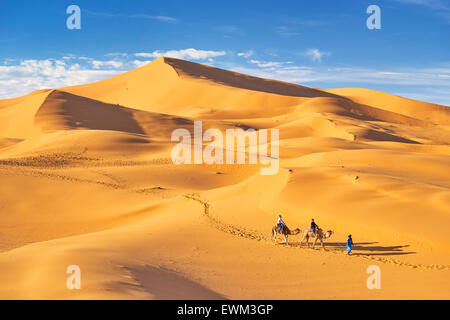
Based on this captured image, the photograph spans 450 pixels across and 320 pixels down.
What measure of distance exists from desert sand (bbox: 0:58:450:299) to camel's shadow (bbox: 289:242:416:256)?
0.04 meters

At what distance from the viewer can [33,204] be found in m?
16.1

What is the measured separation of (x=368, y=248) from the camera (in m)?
10.3

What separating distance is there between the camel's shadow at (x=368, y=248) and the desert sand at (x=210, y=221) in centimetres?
4

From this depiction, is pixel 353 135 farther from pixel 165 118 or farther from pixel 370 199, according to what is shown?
pixel 370 199

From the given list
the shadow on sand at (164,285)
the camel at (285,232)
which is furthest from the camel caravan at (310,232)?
the shadow on sand at (164,285)

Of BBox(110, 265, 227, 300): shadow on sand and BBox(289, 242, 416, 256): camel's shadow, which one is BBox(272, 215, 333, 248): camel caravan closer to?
BBox(289, 242, 416, 256): camel's shadow

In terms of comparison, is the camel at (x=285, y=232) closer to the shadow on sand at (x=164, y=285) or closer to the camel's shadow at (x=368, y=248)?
the camel's shadow at (x=368, y=248)

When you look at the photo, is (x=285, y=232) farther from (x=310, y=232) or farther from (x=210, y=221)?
(x=210, y=221)

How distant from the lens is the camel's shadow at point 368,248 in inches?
389

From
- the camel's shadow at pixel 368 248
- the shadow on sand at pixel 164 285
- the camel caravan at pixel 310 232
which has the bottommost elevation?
the shadow on sand at pixel 164 285

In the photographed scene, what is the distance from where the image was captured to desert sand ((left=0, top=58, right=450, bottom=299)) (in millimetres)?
7480

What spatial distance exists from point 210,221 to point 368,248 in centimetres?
447
